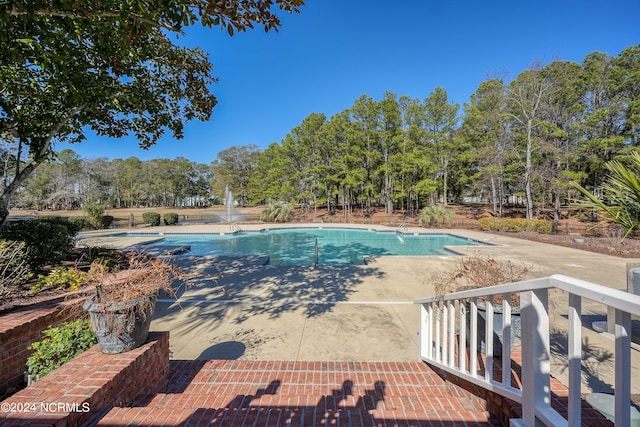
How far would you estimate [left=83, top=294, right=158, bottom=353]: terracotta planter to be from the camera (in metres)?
2.06

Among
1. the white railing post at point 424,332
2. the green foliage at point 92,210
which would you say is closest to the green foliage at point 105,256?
the white railing post at point 424,332

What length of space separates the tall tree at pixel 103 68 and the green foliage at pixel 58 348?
271 centimetres

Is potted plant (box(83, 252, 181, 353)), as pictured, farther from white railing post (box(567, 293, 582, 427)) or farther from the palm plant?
the palm plant

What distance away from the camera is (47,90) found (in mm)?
3914

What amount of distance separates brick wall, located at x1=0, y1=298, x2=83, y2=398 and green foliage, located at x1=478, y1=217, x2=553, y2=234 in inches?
693

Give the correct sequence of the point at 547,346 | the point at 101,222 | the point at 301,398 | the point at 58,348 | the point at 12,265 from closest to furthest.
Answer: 1. the point at 547,346
2. the point at 301,398
3. the point at 58,348
4. the point at 12,265
5. the point at 101,222

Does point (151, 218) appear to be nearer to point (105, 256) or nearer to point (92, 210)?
point (92, 210)

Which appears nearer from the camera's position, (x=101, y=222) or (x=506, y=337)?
(x=506, y=337)

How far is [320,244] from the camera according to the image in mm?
13602

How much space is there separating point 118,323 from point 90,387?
447 millimetres

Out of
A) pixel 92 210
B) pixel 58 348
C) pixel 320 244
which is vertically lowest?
pixel 320 244

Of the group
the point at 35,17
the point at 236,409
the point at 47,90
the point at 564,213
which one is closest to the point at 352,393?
the point at 236,409

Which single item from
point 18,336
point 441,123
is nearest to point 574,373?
point 18,336

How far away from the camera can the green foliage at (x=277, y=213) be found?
21.8 metres
